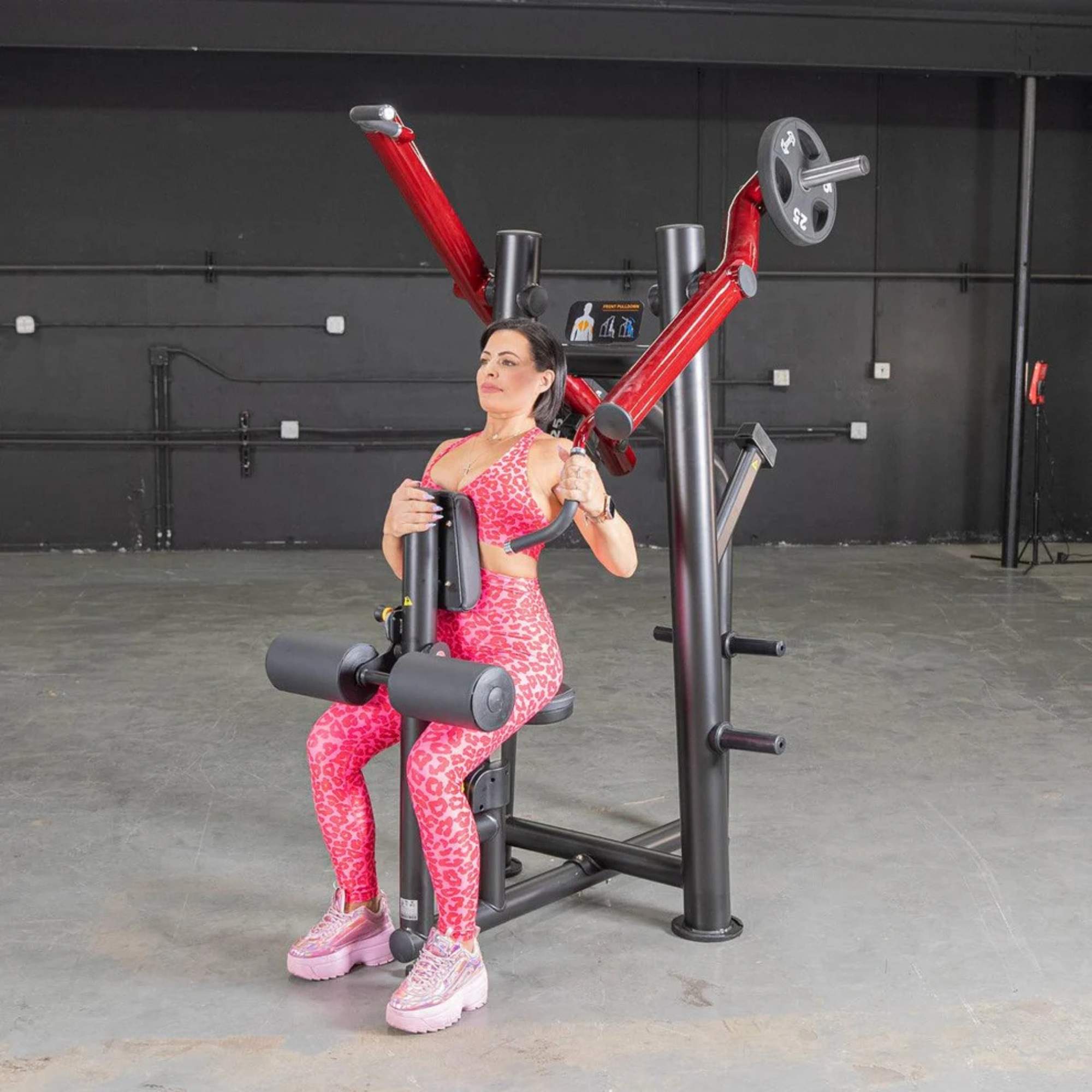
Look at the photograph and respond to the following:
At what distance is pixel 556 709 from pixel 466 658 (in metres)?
0.22

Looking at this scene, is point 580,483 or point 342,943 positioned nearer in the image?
point 580,483

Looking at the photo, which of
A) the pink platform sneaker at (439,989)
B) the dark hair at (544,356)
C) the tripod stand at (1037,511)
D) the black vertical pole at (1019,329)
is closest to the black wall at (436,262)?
the tripod stand at (1037,511)

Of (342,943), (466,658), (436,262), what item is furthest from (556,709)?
(436,262)

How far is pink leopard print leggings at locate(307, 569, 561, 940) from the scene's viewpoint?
8.40ft

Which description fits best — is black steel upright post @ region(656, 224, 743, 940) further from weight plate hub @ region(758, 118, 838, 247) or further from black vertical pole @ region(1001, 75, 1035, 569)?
black vertical pole @ region(1001, 75, 1035, 569)

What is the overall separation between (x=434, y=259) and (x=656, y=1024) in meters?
6.96

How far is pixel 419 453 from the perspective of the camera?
902 cm

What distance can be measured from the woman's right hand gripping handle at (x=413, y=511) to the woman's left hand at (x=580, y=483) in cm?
26

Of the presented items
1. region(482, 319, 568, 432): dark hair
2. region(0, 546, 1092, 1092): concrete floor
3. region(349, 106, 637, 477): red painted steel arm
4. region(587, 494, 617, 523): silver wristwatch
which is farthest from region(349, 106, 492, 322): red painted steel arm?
region(0, 546, 1092, 1092): concrete floor

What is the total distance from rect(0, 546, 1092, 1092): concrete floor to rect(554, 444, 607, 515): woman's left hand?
988mm

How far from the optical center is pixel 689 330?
2738 millimetres

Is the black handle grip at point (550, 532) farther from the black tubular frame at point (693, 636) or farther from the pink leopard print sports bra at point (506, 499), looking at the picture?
the black tubular frame at point (693, 636)

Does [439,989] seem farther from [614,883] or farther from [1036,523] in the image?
[1036,523]

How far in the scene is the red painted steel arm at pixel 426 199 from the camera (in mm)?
2756
